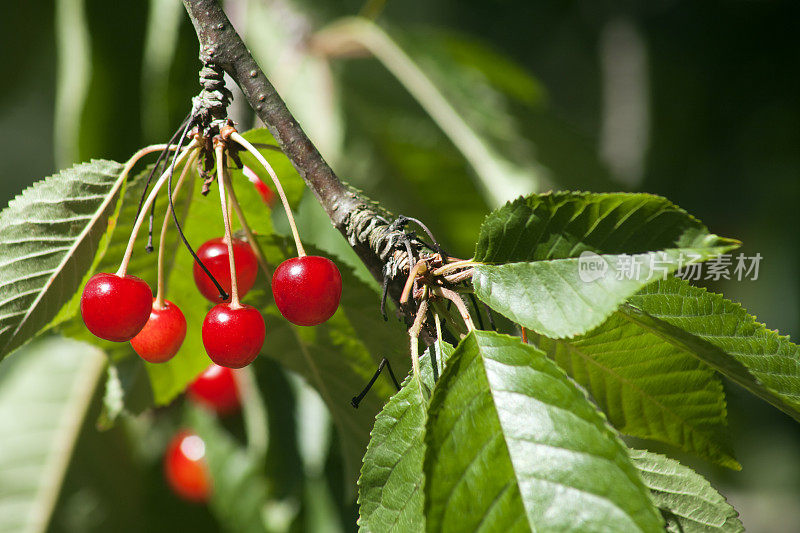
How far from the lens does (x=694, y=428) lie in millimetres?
815

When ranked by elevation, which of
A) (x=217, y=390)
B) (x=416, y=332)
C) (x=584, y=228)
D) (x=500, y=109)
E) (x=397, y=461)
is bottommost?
(x=397, y=461)

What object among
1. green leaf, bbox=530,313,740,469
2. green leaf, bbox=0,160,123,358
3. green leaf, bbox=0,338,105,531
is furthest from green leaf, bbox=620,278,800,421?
green leaf, bbox=0,338,105,531

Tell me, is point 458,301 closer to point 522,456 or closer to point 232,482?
point 522,456

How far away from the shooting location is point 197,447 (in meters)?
1.90

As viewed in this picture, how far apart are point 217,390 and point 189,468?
1.01 feet

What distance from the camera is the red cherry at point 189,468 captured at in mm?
1888

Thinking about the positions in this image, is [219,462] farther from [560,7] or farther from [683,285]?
[560,7]

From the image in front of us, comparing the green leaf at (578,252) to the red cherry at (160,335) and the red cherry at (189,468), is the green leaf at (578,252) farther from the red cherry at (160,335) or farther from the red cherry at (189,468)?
the red cherry at (189,468)

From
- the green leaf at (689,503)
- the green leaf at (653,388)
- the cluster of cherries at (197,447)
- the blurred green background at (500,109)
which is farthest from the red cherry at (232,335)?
the cluster of cherries at (197,447)

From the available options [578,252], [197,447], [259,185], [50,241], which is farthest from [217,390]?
[578,252]

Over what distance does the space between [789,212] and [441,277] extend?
316 centimetres

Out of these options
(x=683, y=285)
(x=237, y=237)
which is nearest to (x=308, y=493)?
(x=237, y=237)

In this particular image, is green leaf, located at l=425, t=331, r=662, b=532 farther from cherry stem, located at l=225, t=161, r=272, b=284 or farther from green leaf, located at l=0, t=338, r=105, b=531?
green leaf, located at l=0, t=338, r=105, b=531

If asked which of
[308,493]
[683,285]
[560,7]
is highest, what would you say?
[560,7]
